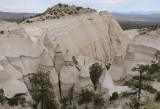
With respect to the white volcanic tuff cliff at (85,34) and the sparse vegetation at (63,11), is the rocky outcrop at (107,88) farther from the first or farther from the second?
the sparse vegetation at (63,11)

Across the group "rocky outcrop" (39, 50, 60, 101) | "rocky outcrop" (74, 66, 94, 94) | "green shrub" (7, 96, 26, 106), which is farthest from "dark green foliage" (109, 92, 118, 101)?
"green shrub" (7, 96, 26, 106)

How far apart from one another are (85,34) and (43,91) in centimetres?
2319

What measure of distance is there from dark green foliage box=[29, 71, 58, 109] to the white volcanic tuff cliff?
11948mm

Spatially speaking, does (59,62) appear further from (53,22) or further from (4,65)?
(53,22)

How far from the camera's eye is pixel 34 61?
19.9 metres

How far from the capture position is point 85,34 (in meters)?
37.1

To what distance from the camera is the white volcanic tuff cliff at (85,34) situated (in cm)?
3025

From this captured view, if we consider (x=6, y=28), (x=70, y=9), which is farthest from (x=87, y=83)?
(x=70, y=9)

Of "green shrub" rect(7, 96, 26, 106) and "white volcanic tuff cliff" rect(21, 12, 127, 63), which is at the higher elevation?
"white volcanic tuff cliff" rect(21, 12, 127, 63)

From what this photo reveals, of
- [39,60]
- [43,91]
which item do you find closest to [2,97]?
[43,91]

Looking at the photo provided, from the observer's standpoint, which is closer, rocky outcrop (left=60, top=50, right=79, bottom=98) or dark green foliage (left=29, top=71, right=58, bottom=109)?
dark green foliage (left=29, top=71, right=58, bottom=109)

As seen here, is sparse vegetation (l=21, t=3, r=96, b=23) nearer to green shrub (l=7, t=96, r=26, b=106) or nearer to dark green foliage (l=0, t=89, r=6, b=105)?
green shrub (l=7, t=96, r=26, b=106)

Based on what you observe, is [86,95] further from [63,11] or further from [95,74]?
[63,11]

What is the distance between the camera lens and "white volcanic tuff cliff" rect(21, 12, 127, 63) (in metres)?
30.2
